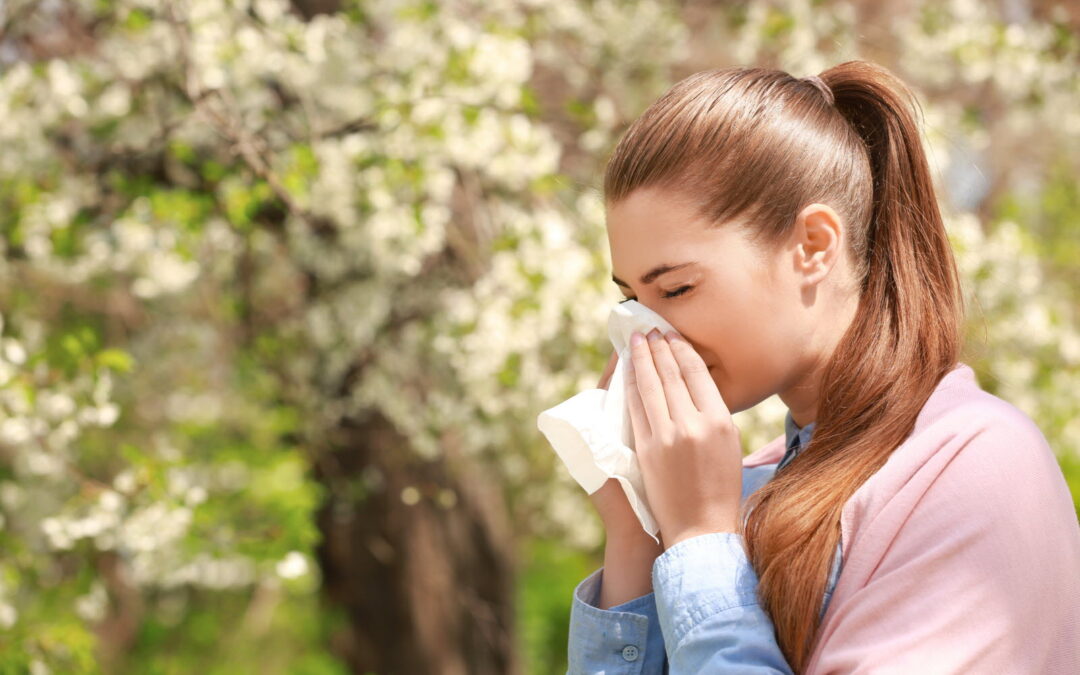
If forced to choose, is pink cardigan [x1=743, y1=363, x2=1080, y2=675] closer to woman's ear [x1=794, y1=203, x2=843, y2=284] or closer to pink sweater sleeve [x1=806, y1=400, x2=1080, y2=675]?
pink sweater sleeve [x1=806, y1=400, x2=1080, y2=675]

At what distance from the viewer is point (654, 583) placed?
4.00 feet

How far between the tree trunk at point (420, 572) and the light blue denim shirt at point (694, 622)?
2.89 meters

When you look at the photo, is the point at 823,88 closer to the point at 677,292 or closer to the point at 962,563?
the point at 677,292

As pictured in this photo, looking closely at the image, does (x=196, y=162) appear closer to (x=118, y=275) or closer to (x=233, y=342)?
(x=118, y=275)

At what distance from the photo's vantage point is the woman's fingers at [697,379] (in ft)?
4.16

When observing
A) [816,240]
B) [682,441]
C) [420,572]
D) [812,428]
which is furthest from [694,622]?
[420,572]

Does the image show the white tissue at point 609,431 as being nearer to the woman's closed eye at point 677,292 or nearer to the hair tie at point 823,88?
the woman's closed eye at point 677,292

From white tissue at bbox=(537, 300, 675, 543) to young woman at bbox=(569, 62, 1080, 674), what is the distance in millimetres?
27

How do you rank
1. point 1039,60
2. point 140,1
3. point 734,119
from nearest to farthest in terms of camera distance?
point 734,119
point 140,1
point 1039,60

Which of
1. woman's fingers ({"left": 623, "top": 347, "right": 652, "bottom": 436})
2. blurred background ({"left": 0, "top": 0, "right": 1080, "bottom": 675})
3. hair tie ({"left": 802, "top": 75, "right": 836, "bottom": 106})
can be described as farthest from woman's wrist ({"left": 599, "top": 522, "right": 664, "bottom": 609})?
blurred background ({"left": 0, "top": 0, "right": 1080, "bottom": 675})

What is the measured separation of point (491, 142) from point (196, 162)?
3.30 feet

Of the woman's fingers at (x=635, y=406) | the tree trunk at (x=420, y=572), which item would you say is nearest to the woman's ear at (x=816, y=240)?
the woman's fingers at (x=635, y=406)

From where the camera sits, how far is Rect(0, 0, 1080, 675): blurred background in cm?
300

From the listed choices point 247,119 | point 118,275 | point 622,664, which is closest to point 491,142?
point 247,119
